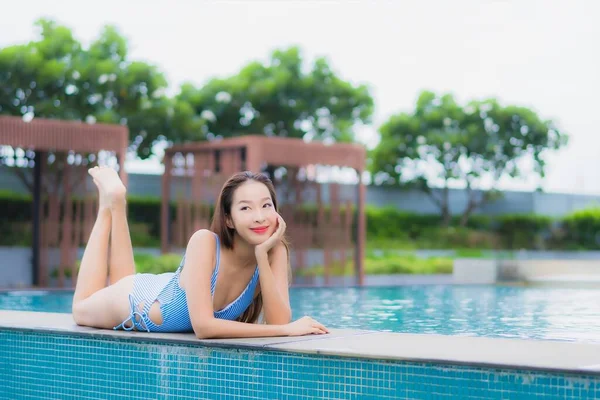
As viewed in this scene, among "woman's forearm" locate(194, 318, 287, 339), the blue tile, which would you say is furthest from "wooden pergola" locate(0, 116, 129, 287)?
"woman's forearm" locate(194, 318, 287, 339)

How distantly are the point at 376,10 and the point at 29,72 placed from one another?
12.1 meters

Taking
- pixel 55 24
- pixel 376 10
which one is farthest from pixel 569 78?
pixel 55 24

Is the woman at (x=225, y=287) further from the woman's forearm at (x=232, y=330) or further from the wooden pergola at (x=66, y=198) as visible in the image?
the wooden pergola at (x=66, y=198)

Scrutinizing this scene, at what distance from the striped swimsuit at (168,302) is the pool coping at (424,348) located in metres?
0.07

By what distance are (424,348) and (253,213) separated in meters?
0.88

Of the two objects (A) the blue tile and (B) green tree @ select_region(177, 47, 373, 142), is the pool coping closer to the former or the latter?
(A) the blue tile

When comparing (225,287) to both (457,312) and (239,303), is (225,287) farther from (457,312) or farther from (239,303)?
(457,312)

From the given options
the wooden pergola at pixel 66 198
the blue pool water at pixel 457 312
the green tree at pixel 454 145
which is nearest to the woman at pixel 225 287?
the blue pool water at pixel 457 312

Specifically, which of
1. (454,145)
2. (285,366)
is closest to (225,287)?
(285,366)

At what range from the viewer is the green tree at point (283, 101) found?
2122 cm

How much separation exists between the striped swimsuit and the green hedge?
15.3 meters

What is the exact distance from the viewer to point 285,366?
3146 mm

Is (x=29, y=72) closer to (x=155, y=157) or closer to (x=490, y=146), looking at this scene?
(x=155, y=157)

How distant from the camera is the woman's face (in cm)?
347
